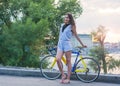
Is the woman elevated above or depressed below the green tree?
above

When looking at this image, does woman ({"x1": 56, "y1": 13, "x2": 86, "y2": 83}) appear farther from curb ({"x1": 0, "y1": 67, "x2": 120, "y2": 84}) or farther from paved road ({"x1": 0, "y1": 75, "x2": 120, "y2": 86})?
curb ({"x1": 0, "y1": 67, "x2": 120, "y2": 84})

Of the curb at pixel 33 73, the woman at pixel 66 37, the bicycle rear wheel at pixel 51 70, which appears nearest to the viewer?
the woman at pixel 66 37

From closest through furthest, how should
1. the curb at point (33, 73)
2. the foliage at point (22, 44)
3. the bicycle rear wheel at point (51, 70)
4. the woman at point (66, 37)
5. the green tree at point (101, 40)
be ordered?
1. the woman at point (66, 37)
2. the curb at point (33, 73)
3. the bicycle rear wheel at point (51, 70)
4. the foliage at point (22, 44)
5. the green tree at point (101, 40)

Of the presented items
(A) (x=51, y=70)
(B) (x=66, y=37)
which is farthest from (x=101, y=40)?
(B) (x=66, y=37)

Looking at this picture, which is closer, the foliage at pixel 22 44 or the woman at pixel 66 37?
the woman at pixel 66 37

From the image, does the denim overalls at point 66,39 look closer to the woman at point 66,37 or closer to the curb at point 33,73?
the woman at point 66,37

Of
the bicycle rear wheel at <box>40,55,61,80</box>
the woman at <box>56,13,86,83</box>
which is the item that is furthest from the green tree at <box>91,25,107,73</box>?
the woman at <box>56,13,86,83</box>

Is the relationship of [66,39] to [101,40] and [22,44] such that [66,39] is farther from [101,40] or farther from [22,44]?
[101,40]

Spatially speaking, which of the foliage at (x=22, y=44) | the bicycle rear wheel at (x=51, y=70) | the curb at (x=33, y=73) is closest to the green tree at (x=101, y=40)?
the foliage at (x=22, y=44)

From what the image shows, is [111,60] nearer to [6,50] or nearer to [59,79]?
[6,50]

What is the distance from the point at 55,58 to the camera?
8.09 m

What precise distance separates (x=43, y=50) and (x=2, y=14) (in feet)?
30.4

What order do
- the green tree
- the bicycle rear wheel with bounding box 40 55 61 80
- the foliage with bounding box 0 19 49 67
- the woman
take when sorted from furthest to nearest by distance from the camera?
the green tree < the foliage with bounding box 0 19 49 67 < the bicycle rear wheel with bounding box 40 55 61 80 < the woman

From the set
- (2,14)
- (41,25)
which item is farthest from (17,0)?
(41,25)
